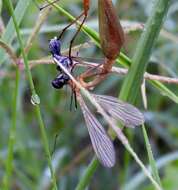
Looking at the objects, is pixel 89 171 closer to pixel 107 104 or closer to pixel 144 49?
pixel 107 104

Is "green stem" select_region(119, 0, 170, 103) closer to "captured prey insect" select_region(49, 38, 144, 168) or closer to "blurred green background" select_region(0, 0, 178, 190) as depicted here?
"captured prey insect" select_region(49, 38, 144, 168)

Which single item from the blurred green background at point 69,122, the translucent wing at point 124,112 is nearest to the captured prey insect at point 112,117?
the translucent wing at point 124,112

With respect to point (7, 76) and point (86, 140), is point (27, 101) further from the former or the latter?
point (7, 76)

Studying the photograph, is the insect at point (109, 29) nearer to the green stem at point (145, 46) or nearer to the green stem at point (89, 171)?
the green stem at point (145, 46)

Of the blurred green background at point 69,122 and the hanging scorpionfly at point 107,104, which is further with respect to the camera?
the blurred green background at point 69,122

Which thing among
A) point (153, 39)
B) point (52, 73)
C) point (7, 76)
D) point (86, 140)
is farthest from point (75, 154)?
point (153, 39)

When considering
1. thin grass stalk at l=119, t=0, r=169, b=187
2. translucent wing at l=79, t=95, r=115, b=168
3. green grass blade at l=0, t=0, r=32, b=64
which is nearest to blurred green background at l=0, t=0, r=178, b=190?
green grass blade at l=0, t=0, r=32, b=64
